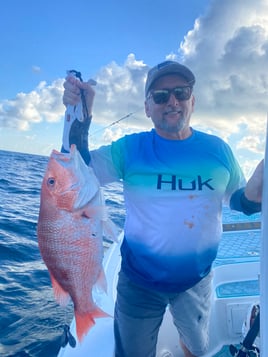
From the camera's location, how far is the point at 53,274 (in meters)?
1.65

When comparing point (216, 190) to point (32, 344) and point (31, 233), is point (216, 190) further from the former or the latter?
point (31, 233)

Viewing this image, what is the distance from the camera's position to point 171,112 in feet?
7.58

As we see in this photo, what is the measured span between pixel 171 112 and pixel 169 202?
611mm

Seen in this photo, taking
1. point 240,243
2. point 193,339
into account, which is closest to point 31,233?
point 240,243

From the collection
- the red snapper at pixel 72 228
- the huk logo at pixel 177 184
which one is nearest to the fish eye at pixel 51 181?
the red snapper at pixel 72 228

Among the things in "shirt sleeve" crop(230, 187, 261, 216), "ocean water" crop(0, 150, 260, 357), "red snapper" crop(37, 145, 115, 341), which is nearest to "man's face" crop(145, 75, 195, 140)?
"shirt sleeve" crop(230, 187, 261, 216)

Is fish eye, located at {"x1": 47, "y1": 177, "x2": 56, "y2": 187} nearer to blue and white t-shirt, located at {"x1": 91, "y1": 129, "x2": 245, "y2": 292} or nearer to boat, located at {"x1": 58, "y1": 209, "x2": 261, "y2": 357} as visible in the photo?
blue and white t-shirt, located at {"x1": 91, "y1": 129, "x2": 245, "y2": 292}

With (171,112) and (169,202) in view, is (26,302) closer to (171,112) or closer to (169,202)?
(169,202)

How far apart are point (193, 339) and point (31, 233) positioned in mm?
5889

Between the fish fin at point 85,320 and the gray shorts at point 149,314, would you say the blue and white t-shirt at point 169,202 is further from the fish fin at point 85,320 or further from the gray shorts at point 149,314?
the fish fin at point 85,320

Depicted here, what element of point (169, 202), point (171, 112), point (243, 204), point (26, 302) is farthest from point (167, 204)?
point (26, 302)

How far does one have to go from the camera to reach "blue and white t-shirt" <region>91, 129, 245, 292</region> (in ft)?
7.27

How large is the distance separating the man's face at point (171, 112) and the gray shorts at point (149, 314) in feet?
3.48

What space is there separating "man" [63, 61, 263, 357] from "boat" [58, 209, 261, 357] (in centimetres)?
25
